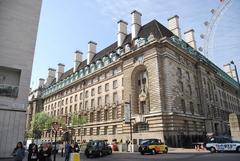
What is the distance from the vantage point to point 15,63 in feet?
66.3

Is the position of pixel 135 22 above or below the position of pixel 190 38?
above

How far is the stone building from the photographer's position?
116 feet

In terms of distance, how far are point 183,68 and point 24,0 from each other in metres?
31.6

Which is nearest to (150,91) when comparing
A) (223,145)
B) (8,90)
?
(223,145)

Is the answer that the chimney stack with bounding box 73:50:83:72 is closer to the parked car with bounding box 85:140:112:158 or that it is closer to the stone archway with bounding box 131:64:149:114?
the stone archway with bounding box 131:64:149:114

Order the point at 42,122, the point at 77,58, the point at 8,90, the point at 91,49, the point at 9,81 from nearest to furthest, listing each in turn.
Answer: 1. the point at 8,90
2. the point at 9,81
3. the point at 42,122
4. the point at 91,49
5. the point at 77,58

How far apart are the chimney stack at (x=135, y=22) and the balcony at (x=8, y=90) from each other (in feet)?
99.2

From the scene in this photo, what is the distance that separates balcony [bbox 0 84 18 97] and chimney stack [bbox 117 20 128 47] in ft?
108

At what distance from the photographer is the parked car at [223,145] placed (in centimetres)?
2335

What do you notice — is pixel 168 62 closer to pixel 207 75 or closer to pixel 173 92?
pixel 173 92

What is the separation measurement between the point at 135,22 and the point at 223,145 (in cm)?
3148

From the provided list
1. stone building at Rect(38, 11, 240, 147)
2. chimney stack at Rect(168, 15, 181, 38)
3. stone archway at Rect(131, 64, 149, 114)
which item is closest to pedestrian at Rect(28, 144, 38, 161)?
stone building at Rect(38, 11, 240, 147)

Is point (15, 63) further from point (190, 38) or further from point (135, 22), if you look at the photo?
point (190, 38)

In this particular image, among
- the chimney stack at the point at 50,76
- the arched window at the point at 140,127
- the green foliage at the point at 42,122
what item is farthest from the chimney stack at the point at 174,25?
the chimney stack at the point at 50,76
